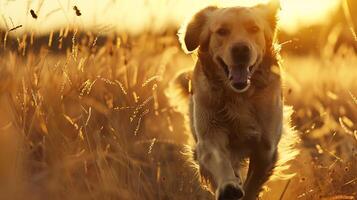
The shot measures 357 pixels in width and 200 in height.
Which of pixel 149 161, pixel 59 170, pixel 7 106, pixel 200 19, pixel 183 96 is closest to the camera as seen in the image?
pixel 59 170

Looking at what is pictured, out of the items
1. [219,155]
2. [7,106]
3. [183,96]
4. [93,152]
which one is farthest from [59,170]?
[183,96]

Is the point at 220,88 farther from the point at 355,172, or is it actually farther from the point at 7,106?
the point at 7,106

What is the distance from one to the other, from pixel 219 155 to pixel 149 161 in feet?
1.48

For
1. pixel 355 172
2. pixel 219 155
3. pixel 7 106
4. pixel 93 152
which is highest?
pixel 7 106

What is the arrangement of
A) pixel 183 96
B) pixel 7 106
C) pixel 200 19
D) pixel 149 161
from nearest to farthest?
pixel 7 106, pixel 149 161, pixel 200 19, pixel 183 96

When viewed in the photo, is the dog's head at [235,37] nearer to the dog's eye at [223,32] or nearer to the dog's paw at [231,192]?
the dog's eye at [223,32]

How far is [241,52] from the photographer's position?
4.76 metres

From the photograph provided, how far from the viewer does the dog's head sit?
4797 millimetres

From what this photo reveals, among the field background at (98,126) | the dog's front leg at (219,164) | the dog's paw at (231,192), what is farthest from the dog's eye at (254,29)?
the dog's paw at (231,192)

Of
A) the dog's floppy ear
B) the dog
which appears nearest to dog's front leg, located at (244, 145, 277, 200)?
the dog

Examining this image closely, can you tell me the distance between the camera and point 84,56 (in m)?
5.08

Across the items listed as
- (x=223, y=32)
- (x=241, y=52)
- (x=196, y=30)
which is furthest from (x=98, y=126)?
(x=241, y=52)

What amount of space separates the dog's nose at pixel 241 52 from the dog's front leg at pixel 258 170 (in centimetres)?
65

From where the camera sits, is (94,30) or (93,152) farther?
(94,30)
